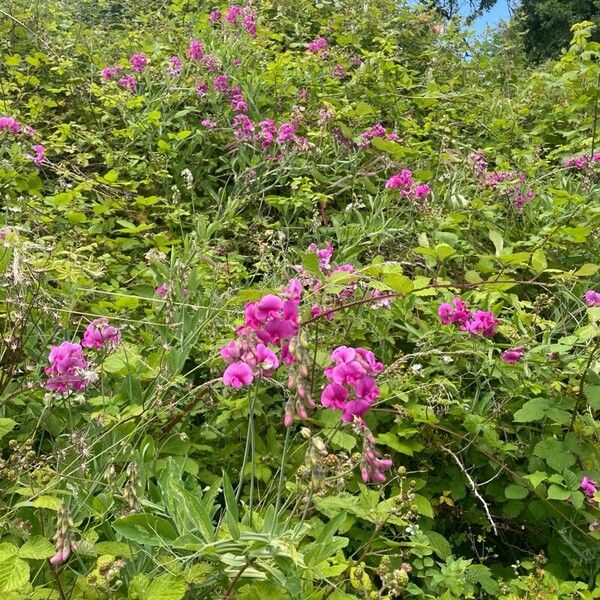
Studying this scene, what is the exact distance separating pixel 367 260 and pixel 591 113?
230cm

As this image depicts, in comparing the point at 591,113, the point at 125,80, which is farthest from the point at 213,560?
the point at 591,113

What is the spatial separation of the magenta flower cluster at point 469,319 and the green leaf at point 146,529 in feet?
3.93

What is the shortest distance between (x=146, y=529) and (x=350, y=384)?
1.61ft

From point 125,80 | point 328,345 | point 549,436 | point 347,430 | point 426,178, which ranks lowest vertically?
point 549,436

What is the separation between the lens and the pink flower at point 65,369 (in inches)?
65.9

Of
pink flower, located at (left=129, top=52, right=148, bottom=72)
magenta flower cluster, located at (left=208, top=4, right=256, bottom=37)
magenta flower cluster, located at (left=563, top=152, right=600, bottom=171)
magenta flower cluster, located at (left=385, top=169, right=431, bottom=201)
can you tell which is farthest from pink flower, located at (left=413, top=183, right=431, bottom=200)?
magenta flower cluster, located at (left=208, top=4, right=256, bottom=37)

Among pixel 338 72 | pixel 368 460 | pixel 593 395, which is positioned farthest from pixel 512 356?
pixel 338 72

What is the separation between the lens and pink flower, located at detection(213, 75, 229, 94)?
4047mm

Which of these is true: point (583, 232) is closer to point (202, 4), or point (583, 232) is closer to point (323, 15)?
point (323, 15)

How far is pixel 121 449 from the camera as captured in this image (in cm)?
165

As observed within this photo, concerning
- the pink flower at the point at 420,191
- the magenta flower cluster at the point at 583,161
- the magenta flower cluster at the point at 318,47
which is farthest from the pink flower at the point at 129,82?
the magenta flower cluster at the point at 583,161

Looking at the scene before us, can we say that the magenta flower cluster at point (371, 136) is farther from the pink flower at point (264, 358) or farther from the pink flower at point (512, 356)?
the pink flower at point (264, 358)

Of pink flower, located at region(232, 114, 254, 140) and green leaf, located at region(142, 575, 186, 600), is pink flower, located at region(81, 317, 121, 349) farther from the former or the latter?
pink flower, located at region(232, 114, 254, 140)

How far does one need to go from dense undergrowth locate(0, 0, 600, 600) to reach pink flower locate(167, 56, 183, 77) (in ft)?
0.08
